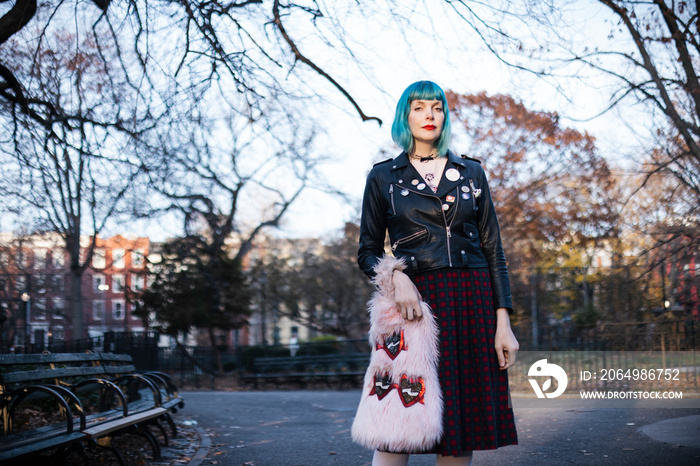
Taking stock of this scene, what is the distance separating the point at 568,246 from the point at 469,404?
18.1 metres

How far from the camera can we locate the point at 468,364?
2510mm

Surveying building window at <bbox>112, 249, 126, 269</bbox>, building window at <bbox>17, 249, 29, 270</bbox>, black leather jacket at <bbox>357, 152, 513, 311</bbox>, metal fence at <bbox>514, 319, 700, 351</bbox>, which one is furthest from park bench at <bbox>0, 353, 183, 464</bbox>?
building window at <bbox>112, 249, 126, 269</bbox>

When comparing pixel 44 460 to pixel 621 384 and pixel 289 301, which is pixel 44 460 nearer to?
pixel 621 384

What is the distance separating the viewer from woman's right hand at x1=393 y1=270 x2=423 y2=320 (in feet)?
8.05

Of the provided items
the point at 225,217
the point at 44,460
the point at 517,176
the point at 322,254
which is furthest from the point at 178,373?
the point at 44,460

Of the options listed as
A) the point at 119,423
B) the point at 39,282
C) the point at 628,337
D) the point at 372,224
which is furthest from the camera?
the point at 39,282

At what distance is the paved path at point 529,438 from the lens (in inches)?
208

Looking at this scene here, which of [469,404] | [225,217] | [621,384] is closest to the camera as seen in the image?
[469,404]

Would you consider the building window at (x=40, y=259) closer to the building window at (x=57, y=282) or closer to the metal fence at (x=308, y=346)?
the building window at (x=57, y=282)

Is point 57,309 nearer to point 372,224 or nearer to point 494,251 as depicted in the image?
point 372,224

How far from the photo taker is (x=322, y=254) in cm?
2988

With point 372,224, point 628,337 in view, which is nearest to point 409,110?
point 372,224

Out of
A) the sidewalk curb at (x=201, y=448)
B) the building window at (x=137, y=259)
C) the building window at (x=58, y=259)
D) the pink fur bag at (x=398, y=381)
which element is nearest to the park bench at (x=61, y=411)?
the sidewalk curb at (x=201, y=448)

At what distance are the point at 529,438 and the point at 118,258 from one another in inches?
818
